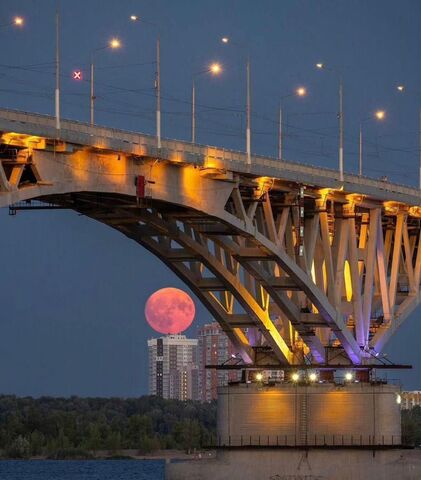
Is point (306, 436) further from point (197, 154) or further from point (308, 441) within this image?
point (197, 154)

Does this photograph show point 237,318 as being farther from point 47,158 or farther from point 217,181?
point 47,158

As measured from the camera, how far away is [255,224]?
99.7 m

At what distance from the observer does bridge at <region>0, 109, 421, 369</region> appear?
82.7 metres

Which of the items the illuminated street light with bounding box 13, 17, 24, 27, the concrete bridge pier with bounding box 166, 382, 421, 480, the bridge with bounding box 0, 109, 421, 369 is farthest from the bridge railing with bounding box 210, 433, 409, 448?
the illuminated street light with bounding box 13, 17, 24, 27

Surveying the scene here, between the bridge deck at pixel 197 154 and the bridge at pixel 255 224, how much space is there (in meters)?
0.08

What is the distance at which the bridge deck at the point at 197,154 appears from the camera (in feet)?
262

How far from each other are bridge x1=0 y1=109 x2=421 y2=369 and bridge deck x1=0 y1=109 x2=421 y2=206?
8cm

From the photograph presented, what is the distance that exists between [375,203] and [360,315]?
7010 mm

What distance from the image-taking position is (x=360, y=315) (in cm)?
10669

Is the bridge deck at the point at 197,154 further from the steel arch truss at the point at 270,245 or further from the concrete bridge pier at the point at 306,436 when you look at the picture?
the concrete bridge pier at the point at 306,436

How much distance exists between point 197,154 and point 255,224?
8.64 metres

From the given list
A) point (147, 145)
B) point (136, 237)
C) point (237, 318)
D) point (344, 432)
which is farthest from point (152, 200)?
point (344, 432)

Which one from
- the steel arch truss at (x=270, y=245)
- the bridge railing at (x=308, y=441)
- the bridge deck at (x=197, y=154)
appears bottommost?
the bridge railing at (x=308, y=441)

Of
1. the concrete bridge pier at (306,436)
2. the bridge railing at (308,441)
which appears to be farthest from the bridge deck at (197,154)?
the bridge railing at (308,441)
